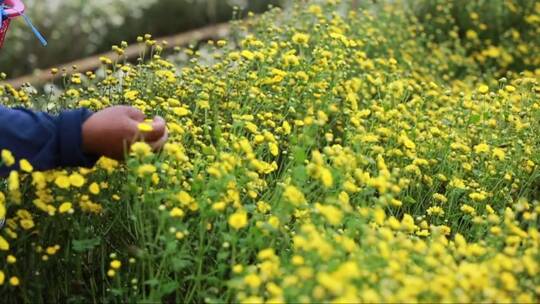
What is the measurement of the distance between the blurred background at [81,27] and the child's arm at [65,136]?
12.8 feet

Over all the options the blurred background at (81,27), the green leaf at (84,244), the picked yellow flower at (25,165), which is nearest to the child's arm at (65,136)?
the picked yellow flower at (25,165)

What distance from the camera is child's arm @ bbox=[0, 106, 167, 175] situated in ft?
7.59

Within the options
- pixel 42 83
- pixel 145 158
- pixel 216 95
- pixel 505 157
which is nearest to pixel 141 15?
pixel 42 83

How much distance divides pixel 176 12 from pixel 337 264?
18.3 feet

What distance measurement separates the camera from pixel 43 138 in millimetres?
2332

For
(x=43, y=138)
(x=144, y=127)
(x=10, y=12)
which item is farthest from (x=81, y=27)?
(x=144, y=127)

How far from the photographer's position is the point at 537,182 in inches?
134

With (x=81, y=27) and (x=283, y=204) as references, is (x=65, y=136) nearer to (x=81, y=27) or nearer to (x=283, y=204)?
(x=283, y=204)

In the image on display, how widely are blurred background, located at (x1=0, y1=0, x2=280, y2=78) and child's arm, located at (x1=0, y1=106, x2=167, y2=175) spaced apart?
390 centimetres

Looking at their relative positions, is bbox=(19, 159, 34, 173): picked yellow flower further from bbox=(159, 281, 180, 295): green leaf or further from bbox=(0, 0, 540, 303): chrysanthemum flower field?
bbox=(159, 281, 180, 295): green leaf

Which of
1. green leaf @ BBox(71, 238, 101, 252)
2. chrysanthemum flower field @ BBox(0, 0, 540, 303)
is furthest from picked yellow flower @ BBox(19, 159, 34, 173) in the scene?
green leaf @ BBox(71, 238, 101, 252)

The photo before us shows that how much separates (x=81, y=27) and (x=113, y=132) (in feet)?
14.4

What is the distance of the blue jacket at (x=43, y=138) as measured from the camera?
91.4 inches

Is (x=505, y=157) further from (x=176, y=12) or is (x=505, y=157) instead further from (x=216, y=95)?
(x=176, y=12)
